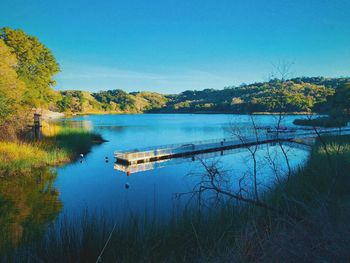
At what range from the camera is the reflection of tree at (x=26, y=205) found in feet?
22.3

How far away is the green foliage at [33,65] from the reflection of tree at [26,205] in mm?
18057

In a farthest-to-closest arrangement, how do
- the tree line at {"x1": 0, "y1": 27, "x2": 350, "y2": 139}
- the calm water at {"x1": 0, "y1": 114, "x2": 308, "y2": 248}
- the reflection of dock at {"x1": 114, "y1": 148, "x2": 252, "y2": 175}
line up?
the reflection of dock at {"x1": 114, "y1": 148, "x2": 252, "y2": 175}, the calm water at {"x1": 0, "y1": 114, "x2": 308, "y2": 248}, the tree line at {"x1": 0, "y1": 27, "x2": 350, "y2": 139}

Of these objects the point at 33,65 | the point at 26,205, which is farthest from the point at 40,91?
the point at 26,205

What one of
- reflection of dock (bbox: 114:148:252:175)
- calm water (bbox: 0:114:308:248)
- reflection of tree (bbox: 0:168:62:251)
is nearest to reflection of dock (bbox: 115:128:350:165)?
reflection of dock (bbox: 114:148:252:175)

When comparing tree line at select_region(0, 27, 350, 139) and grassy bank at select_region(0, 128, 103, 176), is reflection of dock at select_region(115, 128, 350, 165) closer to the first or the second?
grassy bank at select_region(0, 128, 103, 176)

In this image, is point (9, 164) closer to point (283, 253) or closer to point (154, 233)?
point (154, 233)

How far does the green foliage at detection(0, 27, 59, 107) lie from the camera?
28.4 metres

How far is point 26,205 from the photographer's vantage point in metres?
9.31

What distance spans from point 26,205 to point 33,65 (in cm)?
2764

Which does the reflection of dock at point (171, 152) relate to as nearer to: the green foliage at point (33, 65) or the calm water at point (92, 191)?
the calm water at point (92, 191)

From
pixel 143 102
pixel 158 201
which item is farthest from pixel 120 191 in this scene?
pixel 143 102

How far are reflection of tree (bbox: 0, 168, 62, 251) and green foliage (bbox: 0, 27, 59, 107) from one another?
18057 mm

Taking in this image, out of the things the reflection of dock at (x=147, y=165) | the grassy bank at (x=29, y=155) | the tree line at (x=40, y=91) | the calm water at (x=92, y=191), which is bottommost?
the reflection of dock at (x=147, y=165)

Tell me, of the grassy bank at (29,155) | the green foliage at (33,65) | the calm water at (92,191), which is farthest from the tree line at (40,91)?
the grassy bank at (29,155)
